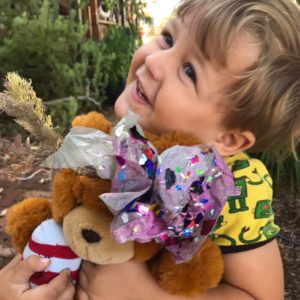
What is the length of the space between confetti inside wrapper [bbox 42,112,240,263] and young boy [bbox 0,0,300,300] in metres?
0.25

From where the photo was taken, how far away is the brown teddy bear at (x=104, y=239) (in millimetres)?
1103

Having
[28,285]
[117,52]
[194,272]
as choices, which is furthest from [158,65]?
[117,52]

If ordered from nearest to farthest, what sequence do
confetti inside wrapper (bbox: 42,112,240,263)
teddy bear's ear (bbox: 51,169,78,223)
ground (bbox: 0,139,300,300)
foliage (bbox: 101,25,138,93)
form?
confetti inside wrapper (bbox: 42,112,240,263)
teddy bear's ear (bbox: 51,169,78,223)
ground (bbox: 0,139,300,300)
foliage (bbox: 101,25,138,93)

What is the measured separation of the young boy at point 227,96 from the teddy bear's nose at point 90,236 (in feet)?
0.67

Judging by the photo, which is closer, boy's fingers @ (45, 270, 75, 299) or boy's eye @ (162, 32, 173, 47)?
boy's fingers @ (45, 270, 75, 299)

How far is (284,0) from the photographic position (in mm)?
1351

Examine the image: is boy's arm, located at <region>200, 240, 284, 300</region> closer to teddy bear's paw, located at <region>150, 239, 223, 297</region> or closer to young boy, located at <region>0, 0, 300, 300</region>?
young boy, located at <region>0, 0, 300, 300</region>

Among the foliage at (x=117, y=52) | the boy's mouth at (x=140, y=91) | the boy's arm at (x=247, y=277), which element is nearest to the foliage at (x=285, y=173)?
the boy's arm at (x=247, y=277)

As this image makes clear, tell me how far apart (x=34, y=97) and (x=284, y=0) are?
776mm

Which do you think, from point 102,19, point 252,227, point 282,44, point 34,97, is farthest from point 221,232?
point 102,19

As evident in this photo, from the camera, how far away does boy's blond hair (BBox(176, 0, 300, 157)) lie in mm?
1249

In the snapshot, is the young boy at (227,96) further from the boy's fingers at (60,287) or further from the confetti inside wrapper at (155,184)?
the confetti inside wrapper at (155,184)

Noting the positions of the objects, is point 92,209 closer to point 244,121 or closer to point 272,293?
point 244,121

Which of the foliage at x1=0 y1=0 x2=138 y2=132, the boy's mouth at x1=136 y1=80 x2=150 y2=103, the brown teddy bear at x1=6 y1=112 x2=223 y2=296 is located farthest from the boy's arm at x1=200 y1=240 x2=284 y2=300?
the foliage at x1=0 y1=0 x2=138 y2=132
